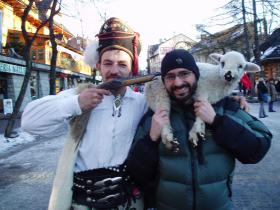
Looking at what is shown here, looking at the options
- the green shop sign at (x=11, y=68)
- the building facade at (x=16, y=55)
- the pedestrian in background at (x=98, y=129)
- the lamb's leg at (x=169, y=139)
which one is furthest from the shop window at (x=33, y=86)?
the lamb's leg at (x=169, y=139)

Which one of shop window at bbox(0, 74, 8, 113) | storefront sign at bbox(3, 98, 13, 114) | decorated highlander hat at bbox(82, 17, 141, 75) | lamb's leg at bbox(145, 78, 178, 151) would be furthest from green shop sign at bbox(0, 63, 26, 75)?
lamb's leg at bbox(145, 78, 178, 151)

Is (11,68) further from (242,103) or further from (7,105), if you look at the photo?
(242,103)

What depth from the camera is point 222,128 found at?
210 centimetres

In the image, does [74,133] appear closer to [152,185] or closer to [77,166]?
[77,166]

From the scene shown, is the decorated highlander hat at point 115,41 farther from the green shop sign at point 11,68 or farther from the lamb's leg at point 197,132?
the green shop sign at point 11,68

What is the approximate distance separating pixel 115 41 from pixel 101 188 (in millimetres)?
999

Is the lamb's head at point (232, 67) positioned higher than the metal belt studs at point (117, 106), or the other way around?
the lamb's head at point (232, 67)

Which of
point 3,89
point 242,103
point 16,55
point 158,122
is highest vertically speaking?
point 16,55

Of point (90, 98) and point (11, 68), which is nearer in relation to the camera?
point (90, 98)

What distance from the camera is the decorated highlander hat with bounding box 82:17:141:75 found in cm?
235

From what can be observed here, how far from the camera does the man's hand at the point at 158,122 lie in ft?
6.93

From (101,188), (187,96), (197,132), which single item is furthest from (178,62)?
(101,188)

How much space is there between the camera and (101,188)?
214 centimetres

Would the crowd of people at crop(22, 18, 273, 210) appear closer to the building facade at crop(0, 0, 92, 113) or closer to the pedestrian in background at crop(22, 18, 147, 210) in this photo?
the pedestrian in background at crop(22, 18, 147, 210)
